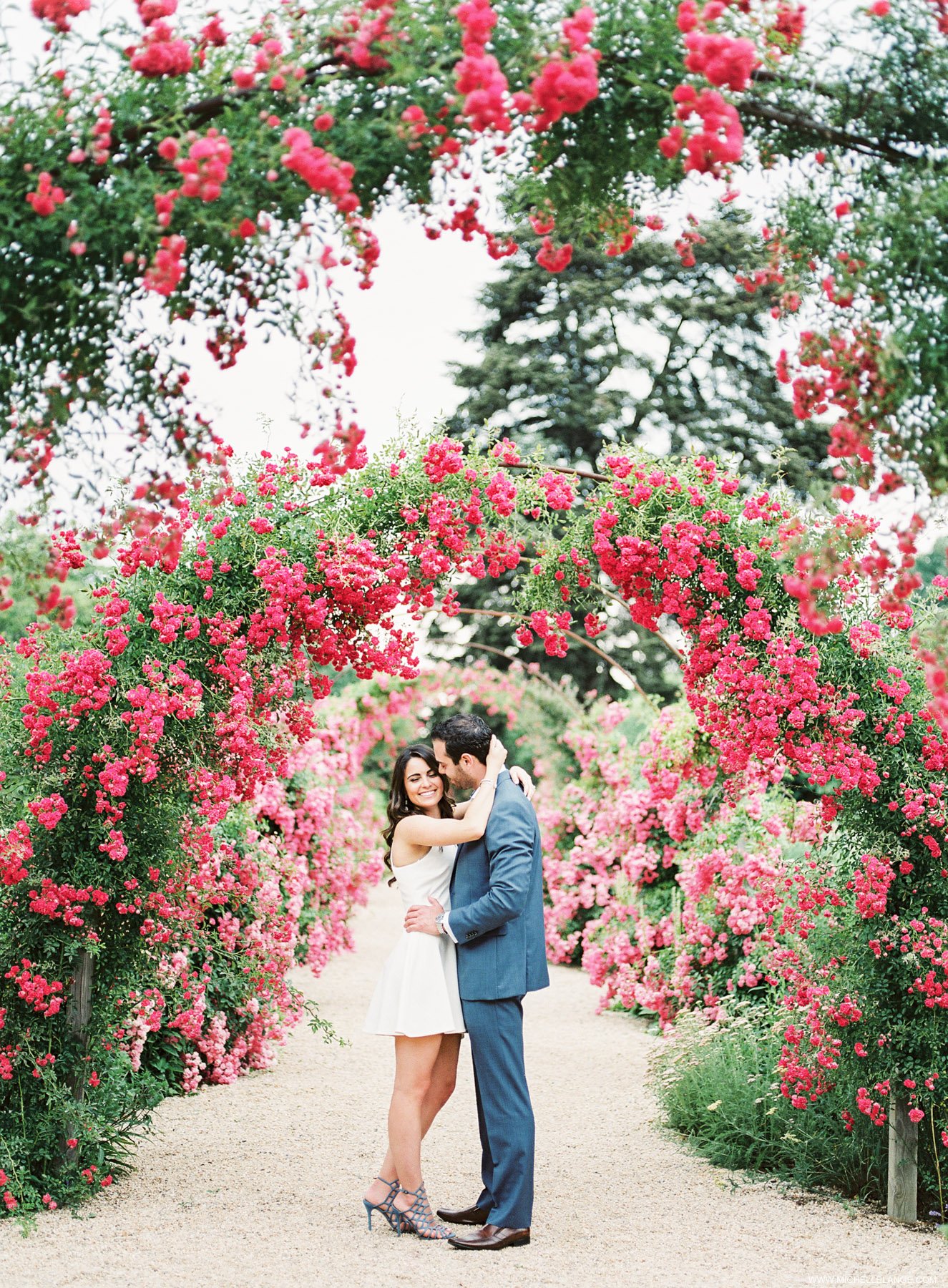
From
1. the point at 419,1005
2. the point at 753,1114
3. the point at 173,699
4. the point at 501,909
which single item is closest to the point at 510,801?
the point at 501,909

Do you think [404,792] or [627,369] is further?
[627,369]

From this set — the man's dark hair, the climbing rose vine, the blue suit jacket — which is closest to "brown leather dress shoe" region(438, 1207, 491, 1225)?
the blue suit jacket

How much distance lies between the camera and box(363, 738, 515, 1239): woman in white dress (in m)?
3.75

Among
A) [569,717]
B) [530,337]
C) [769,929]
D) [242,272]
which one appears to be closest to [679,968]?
[769,929]

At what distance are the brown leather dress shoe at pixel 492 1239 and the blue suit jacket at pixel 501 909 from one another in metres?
0.71

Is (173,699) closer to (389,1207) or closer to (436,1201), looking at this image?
(389,1207)

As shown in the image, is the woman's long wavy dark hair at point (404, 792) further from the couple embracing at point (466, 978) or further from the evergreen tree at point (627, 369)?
the evergreen tree at point (627, 369)

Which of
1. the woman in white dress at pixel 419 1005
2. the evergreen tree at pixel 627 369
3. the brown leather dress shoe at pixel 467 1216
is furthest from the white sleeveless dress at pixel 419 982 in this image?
the evergreen tree at pixel 627 369

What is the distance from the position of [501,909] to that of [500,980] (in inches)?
9.2

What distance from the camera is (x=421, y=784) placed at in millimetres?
3998

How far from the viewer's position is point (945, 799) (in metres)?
3.95

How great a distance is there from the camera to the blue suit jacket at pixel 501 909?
372 centimetres

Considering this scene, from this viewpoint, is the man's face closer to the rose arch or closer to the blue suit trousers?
the rose arch

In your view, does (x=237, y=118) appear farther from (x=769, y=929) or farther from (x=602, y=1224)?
(x=769, y=929)
